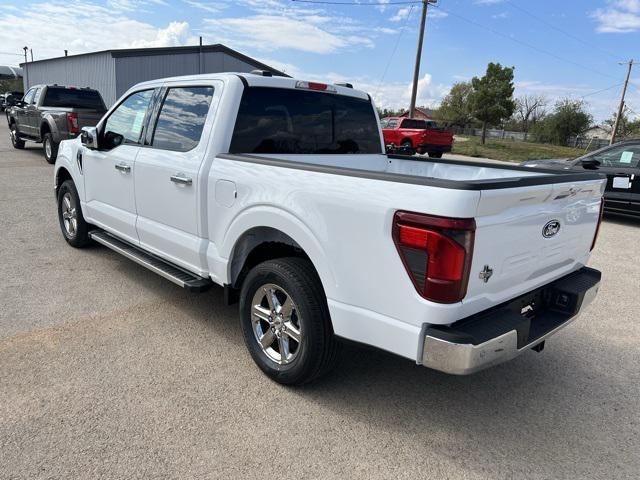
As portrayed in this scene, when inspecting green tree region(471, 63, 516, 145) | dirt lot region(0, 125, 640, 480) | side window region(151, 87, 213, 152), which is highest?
green tree region(471, 63, 516, 145)

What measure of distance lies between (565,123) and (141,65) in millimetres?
41851

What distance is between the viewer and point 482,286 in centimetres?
245

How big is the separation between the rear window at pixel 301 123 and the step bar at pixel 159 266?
1.02 meters

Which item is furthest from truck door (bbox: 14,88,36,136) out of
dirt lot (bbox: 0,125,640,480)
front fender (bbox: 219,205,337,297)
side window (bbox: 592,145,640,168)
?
side window (bbox: 592,145,640,168)

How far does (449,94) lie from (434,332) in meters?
75.1

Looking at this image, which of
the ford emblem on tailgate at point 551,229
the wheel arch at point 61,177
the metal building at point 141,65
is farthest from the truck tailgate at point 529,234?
the metal building at point 141,65

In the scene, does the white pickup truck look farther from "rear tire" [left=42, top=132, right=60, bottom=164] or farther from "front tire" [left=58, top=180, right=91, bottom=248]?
"rear tire" [left=42, top=132, right=60, bottom=164]

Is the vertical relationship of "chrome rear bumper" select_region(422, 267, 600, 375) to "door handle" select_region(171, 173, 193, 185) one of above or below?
below

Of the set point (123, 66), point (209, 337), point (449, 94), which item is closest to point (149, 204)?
point (209, 337)

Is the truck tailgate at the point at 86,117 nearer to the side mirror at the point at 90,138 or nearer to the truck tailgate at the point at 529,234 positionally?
the side mirror at the point at 90,138

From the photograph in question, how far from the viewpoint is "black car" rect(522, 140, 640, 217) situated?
8.68 m

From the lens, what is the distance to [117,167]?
14.7 ft

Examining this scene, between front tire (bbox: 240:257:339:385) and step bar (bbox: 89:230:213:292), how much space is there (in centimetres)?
48

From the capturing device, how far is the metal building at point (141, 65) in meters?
26.5
